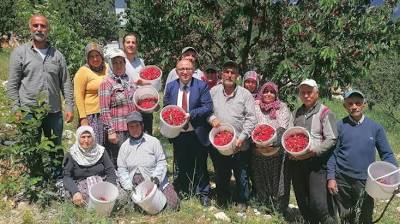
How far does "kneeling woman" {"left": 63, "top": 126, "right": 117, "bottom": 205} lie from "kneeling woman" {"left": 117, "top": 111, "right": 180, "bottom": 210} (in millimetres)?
143

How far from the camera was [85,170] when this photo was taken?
16.2ft

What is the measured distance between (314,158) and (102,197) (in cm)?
224

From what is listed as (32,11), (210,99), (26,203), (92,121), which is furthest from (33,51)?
(32,11)

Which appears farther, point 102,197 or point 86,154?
point 86,154

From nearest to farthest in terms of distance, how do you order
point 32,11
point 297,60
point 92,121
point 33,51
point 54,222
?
point 54,222 < point 33,51 < point 92,121 < point 297,60 < point 32,11

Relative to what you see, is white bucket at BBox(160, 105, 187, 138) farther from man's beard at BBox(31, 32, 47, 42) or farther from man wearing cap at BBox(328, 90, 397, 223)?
man wearing cap at BBox(328, 90, 397, 223)

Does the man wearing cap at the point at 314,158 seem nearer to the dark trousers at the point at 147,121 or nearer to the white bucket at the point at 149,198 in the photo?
the white bucket at the point at 149,198

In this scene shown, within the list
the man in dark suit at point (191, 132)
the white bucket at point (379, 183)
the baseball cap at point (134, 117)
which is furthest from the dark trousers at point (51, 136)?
the white bucket at point (379, 183)

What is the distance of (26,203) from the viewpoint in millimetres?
4891

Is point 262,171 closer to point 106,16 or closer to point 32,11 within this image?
point 32,11

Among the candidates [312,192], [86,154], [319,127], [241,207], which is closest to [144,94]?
[86,154]

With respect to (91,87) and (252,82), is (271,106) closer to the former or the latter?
(252,82)

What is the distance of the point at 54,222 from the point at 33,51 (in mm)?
1812

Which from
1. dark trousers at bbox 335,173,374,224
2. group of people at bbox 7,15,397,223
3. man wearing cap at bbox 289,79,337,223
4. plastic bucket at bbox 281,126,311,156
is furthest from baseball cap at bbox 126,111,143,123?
dark trousers at bbox 335,173,374,224
